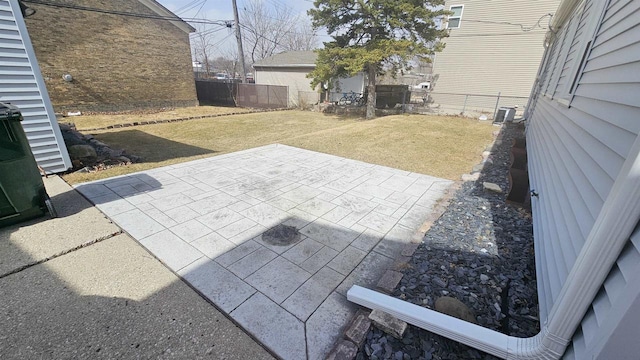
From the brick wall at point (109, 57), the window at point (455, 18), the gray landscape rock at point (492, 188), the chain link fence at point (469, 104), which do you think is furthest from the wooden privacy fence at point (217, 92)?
the gray landscape rock at point (492, 188)

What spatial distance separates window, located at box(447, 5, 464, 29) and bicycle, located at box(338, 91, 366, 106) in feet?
17.6

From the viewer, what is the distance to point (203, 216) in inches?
131

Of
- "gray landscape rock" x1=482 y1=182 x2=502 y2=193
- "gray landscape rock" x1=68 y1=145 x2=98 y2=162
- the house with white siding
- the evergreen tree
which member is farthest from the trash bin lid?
the evergreen tree

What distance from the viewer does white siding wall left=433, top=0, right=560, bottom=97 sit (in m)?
11.3

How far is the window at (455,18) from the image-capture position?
12547 millimetres

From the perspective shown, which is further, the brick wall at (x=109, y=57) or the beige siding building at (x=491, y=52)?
the beige siding building at (x=491, y=52)

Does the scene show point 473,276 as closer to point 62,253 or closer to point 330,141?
point 62,253

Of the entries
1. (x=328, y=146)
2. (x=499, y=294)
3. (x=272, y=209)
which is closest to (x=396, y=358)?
(x=499, y=294)

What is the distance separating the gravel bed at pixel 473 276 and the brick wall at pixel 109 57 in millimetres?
14478

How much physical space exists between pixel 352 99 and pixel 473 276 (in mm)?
14680

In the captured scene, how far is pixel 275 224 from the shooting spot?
10.5 ft

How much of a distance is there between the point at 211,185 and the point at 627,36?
15.6 feet

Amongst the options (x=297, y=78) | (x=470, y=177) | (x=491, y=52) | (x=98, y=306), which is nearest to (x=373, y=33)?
(x=491, y=52)

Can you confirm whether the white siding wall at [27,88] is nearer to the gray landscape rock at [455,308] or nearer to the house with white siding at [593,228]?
the house with white siding at [593,228]
